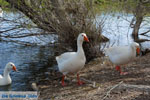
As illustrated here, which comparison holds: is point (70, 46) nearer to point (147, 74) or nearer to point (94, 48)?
point (94, 48)

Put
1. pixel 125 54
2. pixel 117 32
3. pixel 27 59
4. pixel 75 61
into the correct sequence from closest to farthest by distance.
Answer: pixel 75 61 → pixel 125 54 → pixel 27 59 → pixel 117 32

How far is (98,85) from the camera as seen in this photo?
23.7 ft

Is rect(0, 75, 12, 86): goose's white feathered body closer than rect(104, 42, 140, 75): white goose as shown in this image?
No

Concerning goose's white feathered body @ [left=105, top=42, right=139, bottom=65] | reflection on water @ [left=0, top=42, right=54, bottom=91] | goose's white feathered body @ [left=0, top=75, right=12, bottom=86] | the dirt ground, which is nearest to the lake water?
reflection on water @ [left=0, top=42, right=54, bottom=91]

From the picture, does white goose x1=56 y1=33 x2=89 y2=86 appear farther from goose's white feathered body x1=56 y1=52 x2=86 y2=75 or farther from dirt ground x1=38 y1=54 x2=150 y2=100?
dirt ground x1=38 y1=54 x2=150 y2=100

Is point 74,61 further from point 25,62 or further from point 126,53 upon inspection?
point 25,62

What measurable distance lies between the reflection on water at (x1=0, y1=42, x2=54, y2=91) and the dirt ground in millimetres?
697

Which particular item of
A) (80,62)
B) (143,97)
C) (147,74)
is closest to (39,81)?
(80,62)

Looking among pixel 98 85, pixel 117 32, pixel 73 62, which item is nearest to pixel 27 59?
pixel 73 62

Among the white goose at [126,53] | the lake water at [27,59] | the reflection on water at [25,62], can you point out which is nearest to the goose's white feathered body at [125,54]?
the white goose at [126,53]

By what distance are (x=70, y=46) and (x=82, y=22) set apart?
164 cm

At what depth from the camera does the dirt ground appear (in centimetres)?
564

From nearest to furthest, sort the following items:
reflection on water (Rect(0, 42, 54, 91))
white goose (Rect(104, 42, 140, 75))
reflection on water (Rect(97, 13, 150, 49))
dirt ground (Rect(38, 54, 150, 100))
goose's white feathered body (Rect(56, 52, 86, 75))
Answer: dirt ground (Rect(38, 54, 150, 100)), goose's white feathered body (Rect(56, 52, 86, 75)), white goose (Rect(104, 42, 140, 75)), reflection on water (Rect(0, 42, 54, 91)), reflection on water (Rect(97, 13, 150, 49))

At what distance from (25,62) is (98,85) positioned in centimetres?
628
